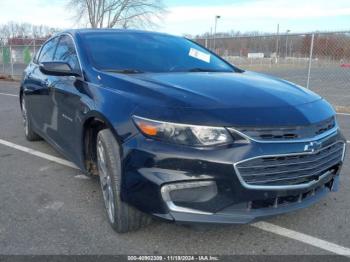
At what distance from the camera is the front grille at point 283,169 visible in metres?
2.48

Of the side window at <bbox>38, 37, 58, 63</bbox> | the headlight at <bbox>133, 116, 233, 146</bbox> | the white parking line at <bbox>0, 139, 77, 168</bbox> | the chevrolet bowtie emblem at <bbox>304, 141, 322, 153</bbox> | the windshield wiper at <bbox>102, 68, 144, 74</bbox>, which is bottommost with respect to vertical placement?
the white parking line at <bbox>0, 139, 77, 168</bbox>

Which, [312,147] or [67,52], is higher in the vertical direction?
[67,52]

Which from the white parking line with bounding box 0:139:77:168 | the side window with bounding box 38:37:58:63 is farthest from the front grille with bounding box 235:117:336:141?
the side window with bounding box 38:37:58:63

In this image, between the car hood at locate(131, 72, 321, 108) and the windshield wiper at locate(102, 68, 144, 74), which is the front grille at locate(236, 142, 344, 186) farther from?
the windshield wiper at locate(102, 68, 144, 74)

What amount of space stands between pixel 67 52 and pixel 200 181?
2.40 meters

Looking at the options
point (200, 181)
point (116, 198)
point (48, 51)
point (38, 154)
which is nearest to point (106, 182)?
point (116, 198)

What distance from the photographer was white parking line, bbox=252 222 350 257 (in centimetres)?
277

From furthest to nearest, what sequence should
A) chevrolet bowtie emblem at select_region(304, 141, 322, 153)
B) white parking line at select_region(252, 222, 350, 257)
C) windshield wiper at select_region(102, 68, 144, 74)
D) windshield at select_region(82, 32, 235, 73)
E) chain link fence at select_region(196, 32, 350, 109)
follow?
chain link fence at select_region(196, 32, 350, 109)
windshield at select_region(82, 32, 235, 73)
windshield wiper at select_region(102, 68, 144, 74)
white parking line at select_region(252, 222, 350, 257)
chevrolet bowtie emblem at select_region(304, 141, 322, 153)

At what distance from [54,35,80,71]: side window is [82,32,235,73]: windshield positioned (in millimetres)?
160

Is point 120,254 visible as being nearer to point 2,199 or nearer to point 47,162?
point 2,199

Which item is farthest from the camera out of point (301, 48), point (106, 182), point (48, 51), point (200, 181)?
point (301, 48)

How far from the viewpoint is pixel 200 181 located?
2.48 m

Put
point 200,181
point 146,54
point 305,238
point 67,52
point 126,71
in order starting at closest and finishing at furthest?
point 200,181 < point 305,238 < point 126,71 < point 146,54 < point 67,52

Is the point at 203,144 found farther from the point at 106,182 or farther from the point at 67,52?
the point at 67,52
